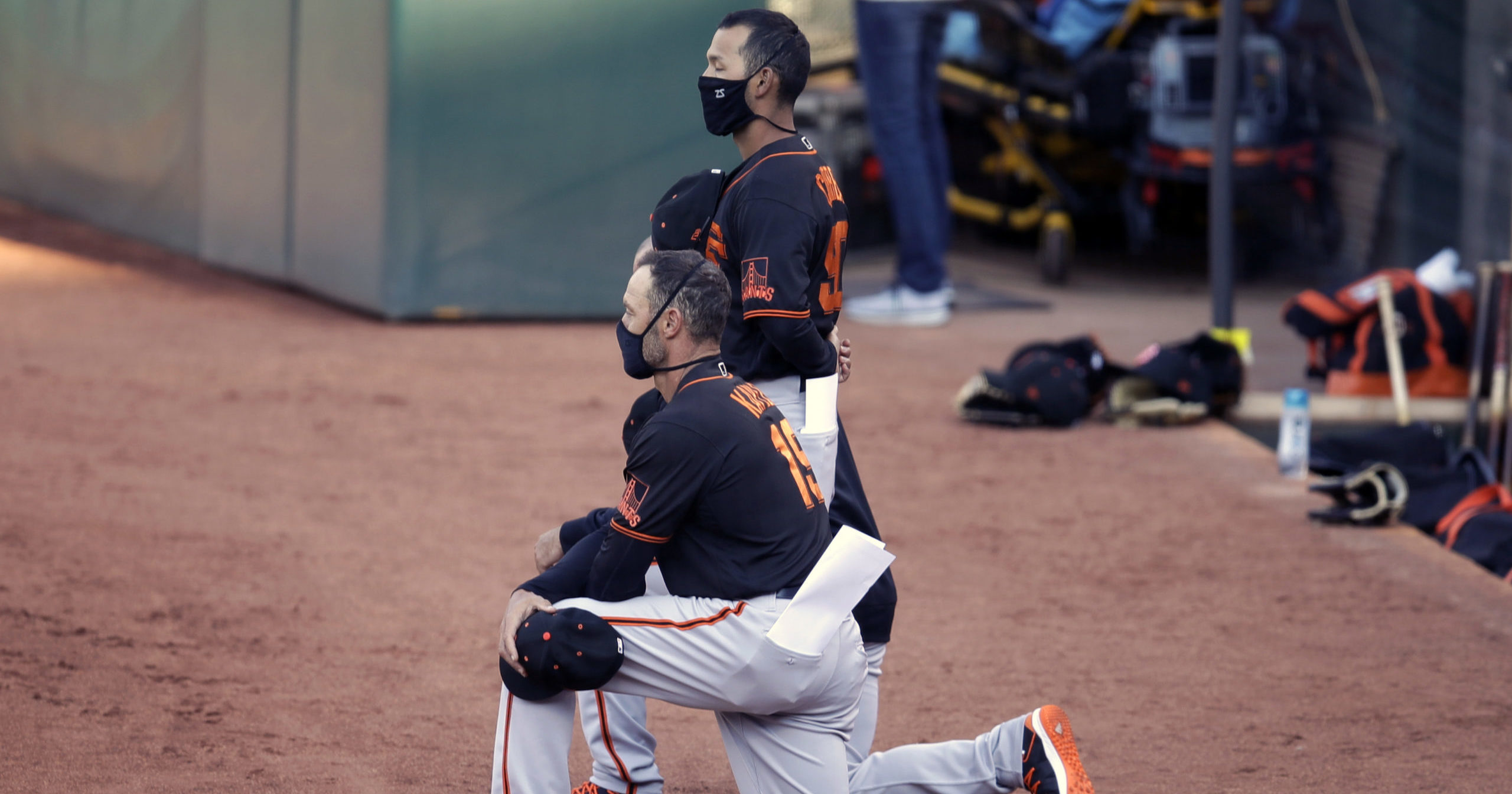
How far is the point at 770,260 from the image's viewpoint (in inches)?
125

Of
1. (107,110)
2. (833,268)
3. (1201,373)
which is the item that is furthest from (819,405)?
(107,110)

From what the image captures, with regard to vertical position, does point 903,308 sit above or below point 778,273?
below

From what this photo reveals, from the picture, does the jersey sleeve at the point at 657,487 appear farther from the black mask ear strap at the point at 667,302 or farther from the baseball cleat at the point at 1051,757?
the baseball cleat at the point at 1051,757

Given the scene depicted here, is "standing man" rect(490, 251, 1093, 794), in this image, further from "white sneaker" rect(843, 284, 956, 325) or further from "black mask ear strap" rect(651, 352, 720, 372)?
"white sneaker" rect(843, 284, 956, 325)

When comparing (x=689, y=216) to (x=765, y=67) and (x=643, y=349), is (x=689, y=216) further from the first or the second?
(x=643, y=349)

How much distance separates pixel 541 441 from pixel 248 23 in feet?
16.2

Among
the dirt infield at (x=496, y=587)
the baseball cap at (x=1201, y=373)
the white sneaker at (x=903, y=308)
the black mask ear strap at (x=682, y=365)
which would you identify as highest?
the black mask ear strap at (x=682, y=365)

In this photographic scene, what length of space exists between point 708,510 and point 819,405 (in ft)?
1.96

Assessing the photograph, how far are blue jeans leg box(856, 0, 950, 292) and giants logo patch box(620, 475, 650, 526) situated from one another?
7113 mm

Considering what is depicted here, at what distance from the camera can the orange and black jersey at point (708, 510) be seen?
9.02 ft

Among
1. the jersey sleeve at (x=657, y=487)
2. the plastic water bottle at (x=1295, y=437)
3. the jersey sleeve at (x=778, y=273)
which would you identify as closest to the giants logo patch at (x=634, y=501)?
the jersey sleeve at (x=657, y=487)

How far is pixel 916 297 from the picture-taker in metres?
10.1

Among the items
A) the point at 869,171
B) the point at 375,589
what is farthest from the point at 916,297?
the point at 375,589

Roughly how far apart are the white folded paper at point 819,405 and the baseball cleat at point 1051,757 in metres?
0.74
